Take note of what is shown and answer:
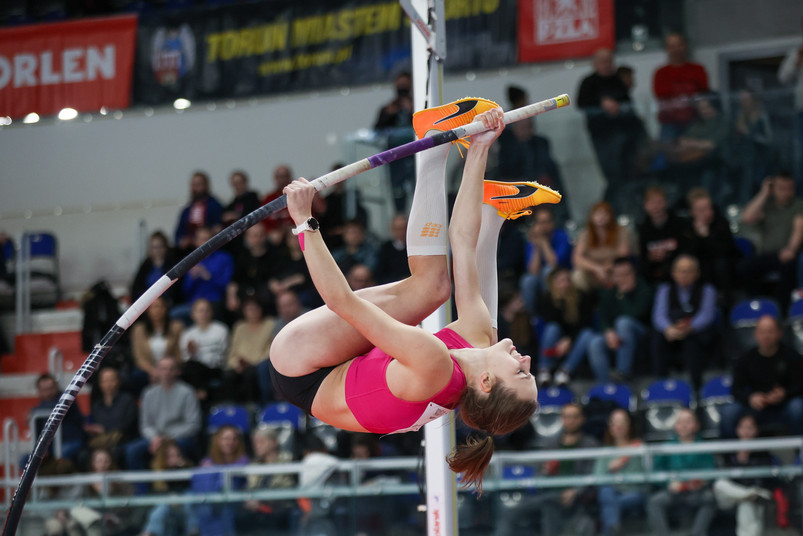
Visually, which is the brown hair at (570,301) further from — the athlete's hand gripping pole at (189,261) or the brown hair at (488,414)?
the brown hair at (488,414)

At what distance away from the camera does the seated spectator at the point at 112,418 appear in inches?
330

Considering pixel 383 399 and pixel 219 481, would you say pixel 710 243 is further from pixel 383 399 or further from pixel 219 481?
pixel 383 399

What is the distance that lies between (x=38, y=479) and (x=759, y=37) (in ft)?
23.7

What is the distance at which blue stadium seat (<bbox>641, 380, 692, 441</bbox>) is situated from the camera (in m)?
7.21

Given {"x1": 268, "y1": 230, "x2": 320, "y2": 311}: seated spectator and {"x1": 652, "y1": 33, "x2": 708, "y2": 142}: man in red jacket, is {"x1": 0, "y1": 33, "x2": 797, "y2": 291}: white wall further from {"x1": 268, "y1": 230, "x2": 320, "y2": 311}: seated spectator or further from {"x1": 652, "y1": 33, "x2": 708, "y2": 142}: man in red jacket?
{"x1": 652, "y1": 33, "x2": 708, "y2": 142}: man in red jacket

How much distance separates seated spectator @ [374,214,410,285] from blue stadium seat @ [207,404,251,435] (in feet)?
4.68

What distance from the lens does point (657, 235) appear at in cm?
805

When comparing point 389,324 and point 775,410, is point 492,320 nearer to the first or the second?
point 389,324

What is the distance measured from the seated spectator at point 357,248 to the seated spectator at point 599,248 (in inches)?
60.6

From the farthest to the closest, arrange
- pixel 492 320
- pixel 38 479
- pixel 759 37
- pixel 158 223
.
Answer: pixel 158 223 < pixel 759 37 < pixel 38 479 < pixel 492 320

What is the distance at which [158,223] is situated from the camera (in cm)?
1167

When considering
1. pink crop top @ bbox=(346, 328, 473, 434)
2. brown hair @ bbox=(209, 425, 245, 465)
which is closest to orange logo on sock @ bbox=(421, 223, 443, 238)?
pink crop top @ bbox=(346, 328, 473, 434)

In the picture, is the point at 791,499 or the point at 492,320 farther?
the point at 791,499

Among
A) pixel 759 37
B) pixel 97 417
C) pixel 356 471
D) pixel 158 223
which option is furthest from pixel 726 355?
pixel 158 223
